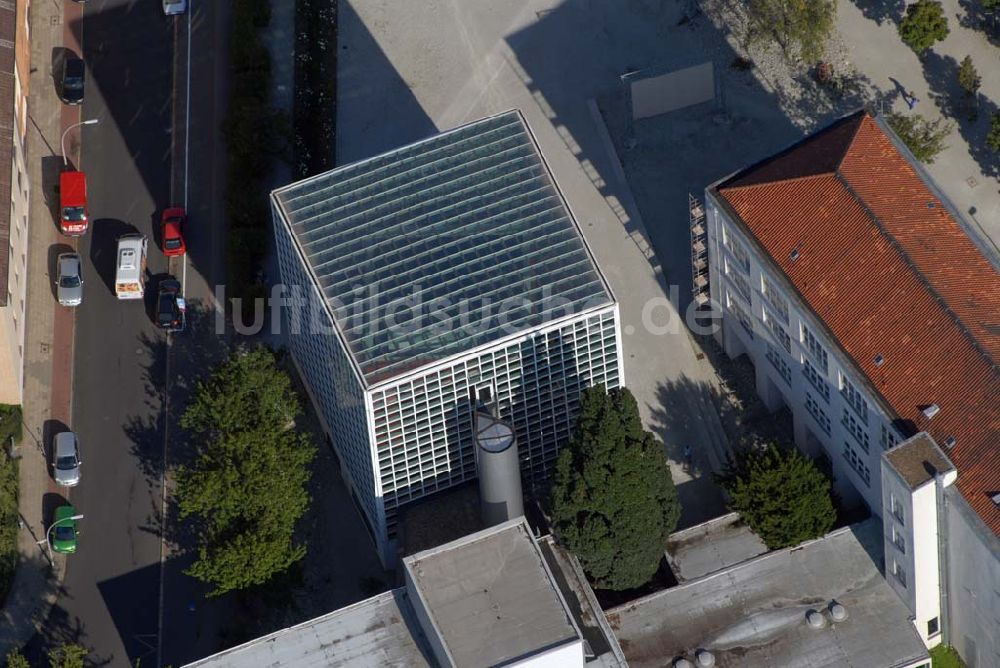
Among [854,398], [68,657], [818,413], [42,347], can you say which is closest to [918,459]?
[854,398]

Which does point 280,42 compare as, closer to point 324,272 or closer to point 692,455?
point 324,272

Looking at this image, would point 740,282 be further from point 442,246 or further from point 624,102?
point 624,102

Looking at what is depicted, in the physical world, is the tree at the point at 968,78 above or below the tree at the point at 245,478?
above

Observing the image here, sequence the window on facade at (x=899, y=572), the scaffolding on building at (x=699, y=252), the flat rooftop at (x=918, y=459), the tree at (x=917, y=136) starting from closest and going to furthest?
the flat rooftop at (x=918, y=459), the window on facade at (x=899, y=572), the scaffolding on building at (x=699, y=252), the tree at (x=917, y=136)

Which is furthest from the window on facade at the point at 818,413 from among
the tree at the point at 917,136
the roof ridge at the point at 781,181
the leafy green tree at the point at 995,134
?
the leafy green tree at the point at 995,134

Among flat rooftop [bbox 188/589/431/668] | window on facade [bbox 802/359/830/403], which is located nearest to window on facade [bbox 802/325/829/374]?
window on facade [bbox 802/359/830/403]

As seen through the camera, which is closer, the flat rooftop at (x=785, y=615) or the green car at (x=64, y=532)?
the flat rooftop at (x=785, y=615)

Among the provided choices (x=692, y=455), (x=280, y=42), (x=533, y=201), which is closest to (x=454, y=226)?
(x=533, y=201)

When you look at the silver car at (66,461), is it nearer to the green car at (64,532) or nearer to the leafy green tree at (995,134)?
the green car at (64,532)
